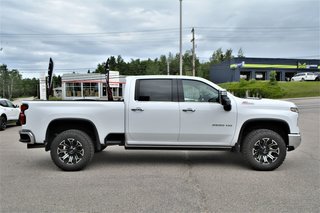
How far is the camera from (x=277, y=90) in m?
34.9

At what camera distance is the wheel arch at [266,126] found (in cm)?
612

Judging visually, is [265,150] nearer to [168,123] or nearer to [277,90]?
[168,123]

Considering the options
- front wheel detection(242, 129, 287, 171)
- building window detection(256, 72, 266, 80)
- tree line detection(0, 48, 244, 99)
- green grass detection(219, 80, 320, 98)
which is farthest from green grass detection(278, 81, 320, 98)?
tree line detection(0, 48, 244, 99)

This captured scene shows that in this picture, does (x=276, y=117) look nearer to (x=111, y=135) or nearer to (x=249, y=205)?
(x=249, y=205)

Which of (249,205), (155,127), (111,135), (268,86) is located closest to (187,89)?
(155,127)

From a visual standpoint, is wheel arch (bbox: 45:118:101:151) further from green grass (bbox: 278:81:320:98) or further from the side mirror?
green grass (bbox: 278:81:320:98)

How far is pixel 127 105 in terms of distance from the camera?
20.1ft

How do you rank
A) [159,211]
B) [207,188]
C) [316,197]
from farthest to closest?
[207,188], [316,197], [159,211]

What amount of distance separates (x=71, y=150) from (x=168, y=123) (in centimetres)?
206

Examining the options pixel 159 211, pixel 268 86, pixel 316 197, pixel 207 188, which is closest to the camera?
pixel 159 211

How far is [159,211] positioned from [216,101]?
2.84 metres

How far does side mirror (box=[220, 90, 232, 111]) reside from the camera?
5965 mm

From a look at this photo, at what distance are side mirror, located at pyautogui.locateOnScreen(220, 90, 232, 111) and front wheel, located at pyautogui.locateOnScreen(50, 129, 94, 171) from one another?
2.80 meters

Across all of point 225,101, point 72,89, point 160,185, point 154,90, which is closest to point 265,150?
point 225,101
